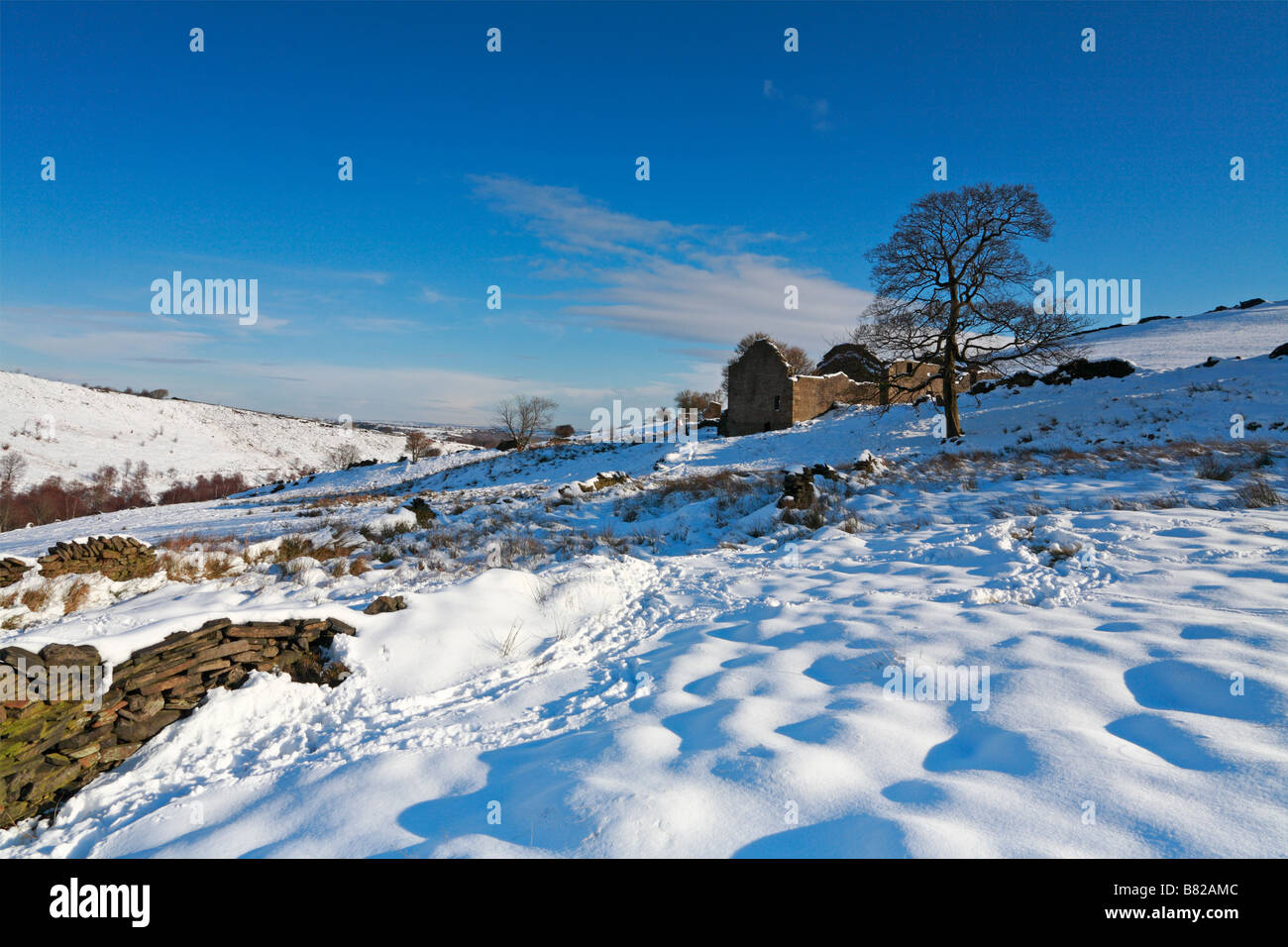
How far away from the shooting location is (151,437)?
6506cm

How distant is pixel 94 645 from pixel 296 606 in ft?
5.04

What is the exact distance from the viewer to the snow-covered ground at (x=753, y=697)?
7.77 ft

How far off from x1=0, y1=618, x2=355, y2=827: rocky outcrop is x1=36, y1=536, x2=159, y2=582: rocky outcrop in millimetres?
3342

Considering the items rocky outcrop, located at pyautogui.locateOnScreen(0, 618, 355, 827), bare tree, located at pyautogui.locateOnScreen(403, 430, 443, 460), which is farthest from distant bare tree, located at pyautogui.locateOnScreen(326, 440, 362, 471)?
rocky outcrop, located at pyautogui.locateOnScreen(0, 618, 355, 827)

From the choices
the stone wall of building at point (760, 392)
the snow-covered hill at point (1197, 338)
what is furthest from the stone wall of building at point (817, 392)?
the snow-covered hill at point (1197, 338)

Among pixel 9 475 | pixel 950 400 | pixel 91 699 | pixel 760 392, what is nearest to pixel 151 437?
pixel 9 475

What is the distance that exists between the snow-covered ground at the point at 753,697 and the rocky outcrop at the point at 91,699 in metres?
0.15

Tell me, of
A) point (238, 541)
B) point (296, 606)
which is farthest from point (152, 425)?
point (296, 606)

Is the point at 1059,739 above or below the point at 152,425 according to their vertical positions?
below

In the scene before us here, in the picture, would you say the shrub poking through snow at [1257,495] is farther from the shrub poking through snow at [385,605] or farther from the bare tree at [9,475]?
the bare tree at [9,475]

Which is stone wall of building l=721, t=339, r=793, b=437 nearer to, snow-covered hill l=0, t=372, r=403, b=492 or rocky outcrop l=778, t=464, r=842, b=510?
rocky outcrop l=778, t=464, r=842, b=510

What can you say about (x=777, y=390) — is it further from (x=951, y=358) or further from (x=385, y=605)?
(x=385, y=605)

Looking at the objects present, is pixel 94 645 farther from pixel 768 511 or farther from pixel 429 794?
pixel 768 511
